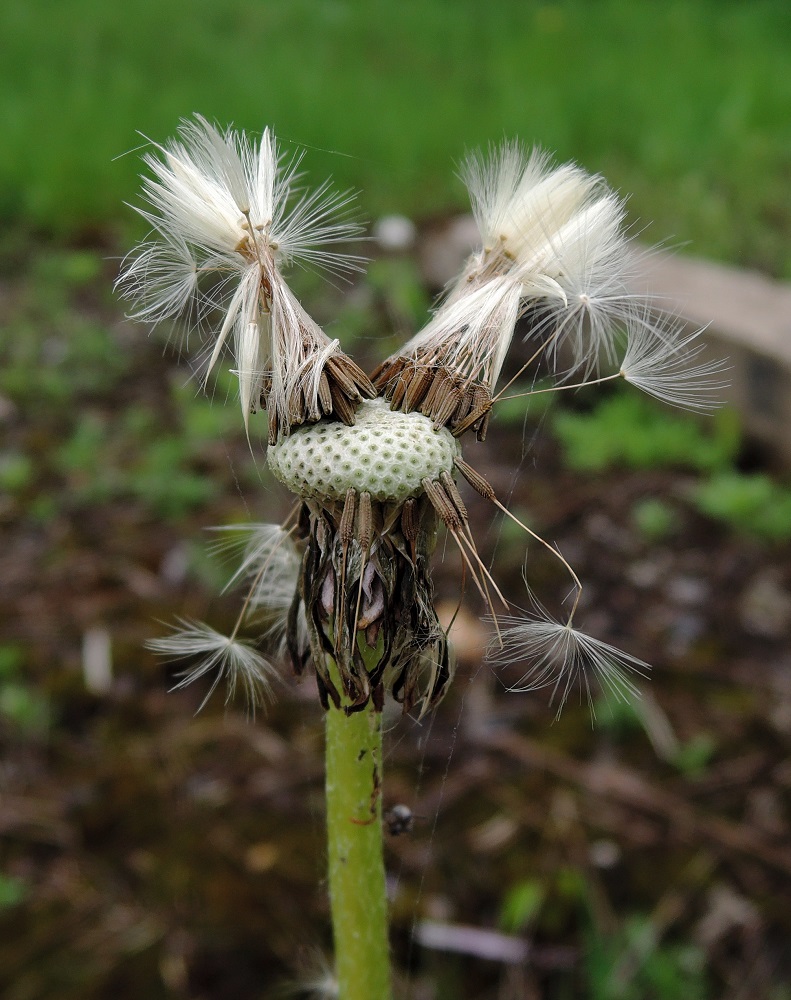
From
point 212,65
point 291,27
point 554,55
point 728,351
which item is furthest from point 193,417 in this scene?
point 291,27

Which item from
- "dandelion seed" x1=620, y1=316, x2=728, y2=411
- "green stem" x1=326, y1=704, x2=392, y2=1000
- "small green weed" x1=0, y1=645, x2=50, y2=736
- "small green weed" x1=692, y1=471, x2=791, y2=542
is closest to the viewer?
"green stem" x1=326, y1=704, x2=392, y2=1000

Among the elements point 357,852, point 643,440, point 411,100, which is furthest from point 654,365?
point 411,100

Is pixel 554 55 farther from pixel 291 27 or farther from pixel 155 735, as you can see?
pixel 155 735

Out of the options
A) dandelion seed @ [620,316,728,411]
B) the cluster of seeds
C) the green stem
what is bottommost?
the green stem

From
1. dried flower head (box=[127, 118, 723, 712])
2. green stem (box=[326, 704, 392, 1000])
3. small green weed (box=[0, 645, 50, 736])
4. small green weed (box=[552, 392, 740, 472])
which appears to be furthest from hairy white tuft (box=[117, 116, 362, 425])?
small green weed (box=[552, 392, 740, 472])

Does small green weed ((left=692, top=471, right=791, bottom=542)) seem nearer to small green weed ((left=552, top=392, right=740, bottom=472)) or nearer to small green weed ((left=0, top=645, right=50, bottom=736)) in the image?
small green weed ((left=552, top=392, right=740, bottom=472))

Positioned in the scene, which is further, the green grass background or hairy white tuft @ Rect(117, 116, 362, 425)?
the green grass background
